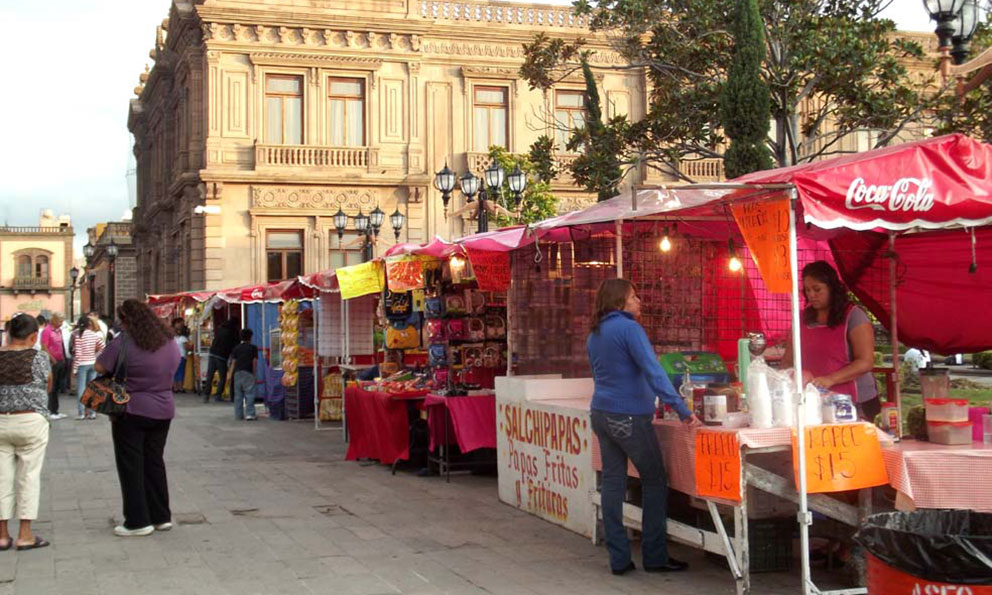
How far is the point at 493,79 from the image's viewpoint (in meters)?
31.5

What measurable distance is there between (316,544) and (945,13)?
6.90 m

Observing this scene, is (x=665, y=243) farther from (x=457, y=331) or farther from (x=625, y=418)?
(x=457, y=331)

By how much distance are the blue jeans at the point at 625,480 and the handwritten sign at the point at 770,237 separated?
1.20 meters

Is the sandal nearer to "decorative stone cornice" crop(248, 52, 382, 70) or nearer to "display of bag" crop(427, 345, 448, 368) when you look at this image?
"display of bag" crop(427, 345, 448, 368)

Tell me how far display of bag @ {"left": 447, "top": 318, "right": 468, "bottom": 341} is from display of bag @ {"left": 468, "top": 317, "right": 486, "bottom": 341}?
77mm

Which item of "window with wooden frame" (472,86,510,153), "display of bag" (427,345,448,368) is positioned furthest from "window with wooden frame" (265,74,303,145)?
"display of bag" (427,345,448,368)

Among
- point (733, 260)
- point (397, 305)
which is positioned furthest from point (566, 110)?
point (733, 260)

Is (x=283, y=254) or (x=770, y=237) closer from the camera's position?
(x=770, y=237)

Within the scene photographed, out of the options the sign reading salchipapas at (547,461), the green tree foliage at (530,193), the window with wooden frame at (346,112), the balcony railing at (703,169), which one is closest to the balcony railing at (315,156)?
the window with wooden frame at (346,112)

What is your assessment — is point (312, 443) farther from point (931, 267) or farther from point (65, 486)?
point (931, 267)

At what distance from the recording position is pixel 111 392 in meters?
7.80

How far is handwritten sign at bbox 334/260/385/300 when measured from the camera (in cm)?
1363

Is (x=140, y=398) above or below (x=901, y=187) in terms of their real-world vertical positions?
below

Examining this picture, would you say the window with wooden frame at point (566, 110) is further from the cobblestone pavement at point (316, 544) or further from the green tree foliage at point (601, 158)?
the cobblestone pavement at point (316, 544)
